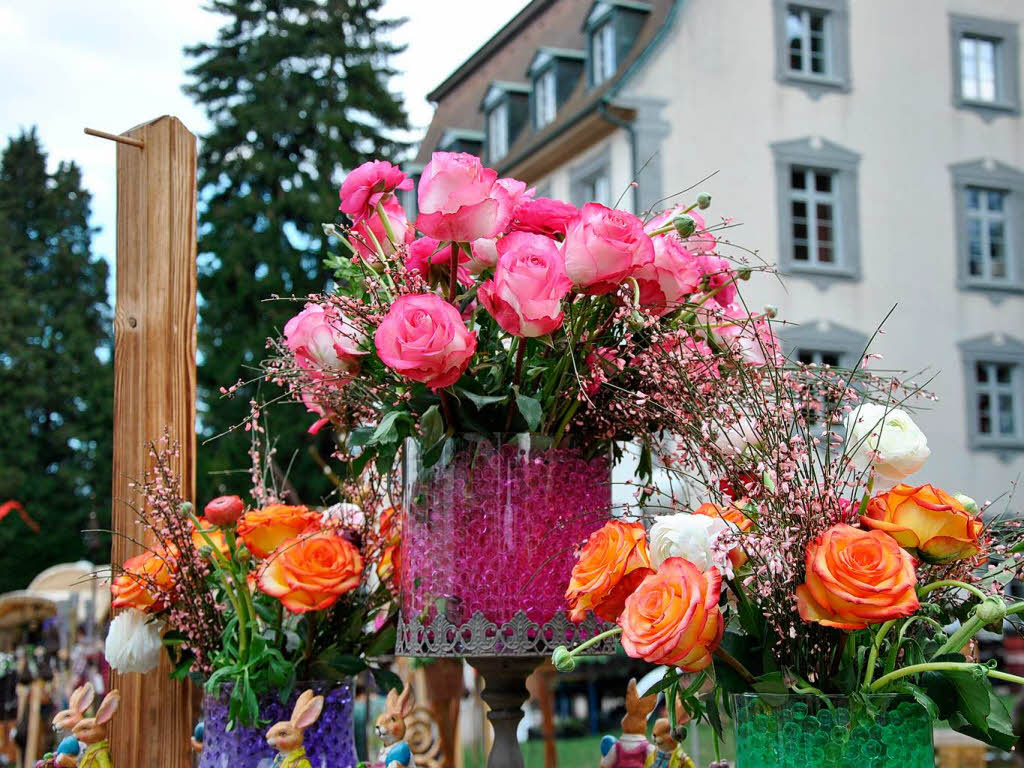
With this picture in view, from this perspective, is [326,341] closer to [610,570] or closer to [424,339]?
[424,339]

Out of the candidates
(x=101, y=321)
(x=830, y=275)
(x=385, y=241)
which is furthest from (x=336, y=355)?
(x=101, y=321)

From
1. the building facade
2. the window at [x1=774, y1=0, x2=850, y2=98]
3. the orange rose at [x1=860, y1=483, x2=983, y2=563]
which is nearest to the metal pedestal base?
the orange rose at [x1=860, y1=483, x2=983, y2=563]

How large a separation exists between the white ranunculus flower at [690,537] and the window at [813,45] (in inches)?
474

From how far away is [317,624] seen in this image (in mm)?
1724

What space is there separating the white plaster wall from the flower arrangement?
33.4 feet

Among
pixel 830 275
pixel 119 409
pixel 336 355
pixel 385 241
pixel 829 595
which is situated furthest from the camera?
pixel 830 275

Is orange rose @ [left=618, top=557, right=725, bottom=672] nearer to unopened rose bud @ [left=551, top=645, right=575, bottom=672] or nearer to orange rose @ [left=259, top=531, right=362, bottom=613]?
unopened rose bud @ [left=551, top=645, right=575, bottom=672]

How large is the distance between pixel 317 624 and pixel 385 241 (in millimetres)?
535

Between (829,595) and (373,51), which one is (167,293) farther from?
(373,51)

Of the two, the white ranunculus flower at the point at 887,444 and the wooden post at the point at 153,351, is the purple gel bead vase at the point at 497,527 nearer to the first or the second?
the white ranunculus flower at the point at 887,444

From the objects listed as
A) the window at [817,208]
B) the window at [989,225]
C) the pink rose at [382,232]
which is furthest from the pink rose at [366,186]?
the window at [989,225]

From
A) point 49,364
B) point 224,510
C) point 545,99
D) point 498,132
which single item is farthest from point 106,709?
point 49,364

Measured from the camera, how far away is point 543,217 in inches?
60.8

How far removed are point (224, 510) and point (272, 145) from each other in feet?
52.0
